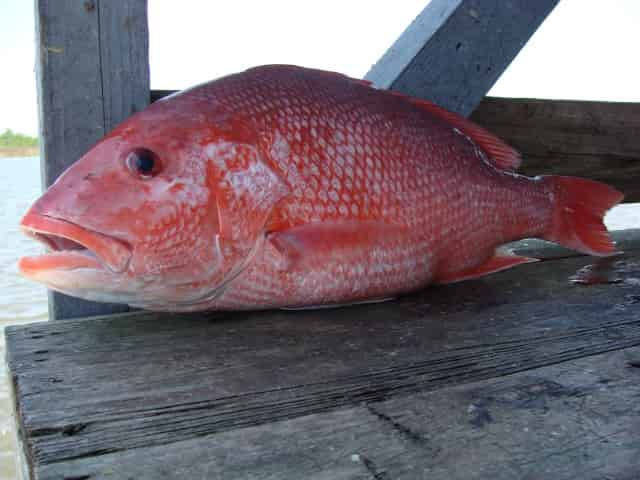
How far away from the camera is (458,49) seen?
2000mm

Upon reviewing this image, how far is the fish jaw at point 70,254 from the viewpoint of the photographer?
1.09m

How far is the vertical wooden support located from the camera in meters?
1.38

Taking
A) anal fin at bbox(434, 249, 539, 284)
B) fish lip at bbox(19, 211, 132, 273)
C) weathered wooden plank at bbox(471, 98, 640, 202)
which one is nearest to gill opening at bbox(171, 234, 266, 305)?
fish lip at bbox(19, 211, 132, 273)

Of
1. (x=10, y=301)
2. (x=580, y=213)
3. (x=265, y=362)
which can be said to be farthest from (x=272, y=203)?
(x=10, y=301)

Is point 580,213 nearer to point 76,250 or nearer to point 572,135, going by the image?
point 572,135

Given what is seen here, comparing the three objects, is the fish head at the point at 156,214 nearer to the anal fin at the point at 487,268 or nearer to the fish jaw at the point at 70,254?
the fish jaw at the point at 70,254

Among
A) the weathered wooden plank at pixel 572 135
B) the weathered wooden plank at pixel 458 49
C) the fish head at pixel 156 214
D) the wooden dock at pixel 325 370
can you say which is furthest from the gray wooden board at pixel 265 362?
the weathered wooden plank at pixel 572 135

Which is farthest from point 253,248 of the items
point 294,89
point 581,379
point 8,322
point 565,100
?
point 8,322

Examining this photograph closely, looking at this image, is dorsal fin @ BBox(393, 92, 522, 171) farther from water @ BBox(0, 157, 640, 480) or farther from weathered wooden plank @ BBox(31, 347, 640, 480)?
water @ BBox(0, 157, 640, 480)

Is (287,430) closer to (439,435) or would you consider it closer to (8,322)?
(439,435)

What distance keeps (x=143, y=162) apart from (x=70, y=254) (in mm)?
221

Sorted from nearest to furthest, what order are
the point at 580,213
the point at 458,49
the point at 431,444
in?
the point at 431,444 < the point at 580,213 < the point at 458,49

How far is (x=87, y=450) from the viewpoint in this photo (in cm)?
77

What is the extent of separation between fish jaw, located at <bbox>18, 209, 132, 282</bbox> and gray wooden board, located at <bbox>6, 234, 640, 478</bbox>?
169 millimetres
